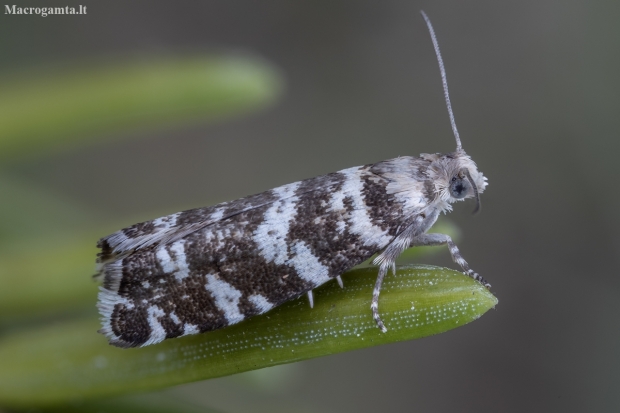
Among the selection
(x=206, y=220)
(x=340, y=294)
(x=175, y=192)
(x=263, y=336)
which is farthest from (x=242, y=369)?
(x=175, y=192)

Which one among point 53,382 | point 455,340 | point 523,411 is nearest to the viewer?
point 53,382

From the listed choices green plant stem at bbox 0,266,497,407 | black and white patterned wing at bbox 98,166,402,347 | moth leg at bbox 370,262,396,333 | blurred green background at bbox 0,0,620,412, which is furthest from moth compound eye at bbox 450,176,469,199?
blurred green background at bbox 0,0,620,412

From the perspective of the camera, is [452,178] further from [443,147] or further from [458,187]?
[443,147]

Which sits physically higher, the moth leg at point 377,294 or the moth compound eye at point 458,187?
the moth compound eye at point 458,187

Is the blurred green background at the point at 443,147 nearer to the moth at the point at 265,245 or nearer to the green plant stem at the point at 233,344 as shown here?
the moth at the point at 265,245

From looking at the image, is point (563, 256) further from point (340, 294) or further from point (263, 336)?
point (263, 336)

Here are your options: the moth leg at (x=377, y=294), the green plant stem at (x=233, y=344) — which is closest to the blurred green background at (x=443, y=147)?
the green plant stem at (x=233, y=344)

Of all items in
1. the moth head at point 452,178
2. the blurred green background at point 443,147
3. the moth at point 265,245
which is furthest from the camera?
the blurred green background at point 443,147
